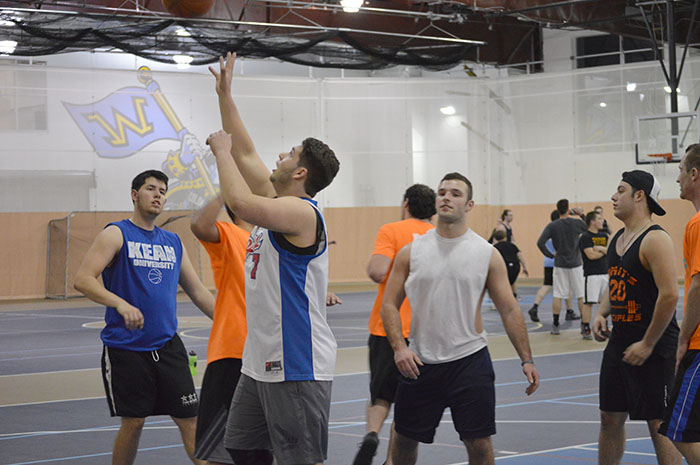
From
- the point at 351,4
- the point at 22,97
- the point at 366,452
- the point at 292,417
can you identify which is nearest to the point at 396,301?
the point at 366,452

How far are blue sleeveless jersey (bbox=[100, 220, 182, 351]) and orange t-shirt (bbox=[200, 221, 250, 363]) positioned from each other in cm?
68

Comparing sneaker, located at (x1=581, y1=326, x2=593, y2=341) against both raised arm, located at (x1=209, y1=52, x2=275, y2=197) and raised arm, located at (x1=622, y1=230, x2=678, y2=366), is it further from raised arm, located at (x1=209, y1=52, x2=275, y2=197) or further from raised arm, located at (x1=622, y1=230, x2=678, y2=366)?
raised arm, located at (x1=209, y1=52, x2=275, y2=197)

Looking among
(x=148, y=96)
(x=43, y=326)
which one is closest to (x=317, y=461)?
(x=43, y=326)

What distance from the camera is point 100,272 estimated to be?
19.3ft

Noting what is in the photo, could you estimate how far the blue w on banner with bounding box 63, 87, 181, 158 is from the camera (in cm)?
2728

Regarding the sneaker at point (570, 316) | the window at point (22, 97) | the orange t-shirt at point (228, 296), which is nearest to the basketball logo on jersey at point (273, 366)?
the orange t-shirt at point (228, 296)

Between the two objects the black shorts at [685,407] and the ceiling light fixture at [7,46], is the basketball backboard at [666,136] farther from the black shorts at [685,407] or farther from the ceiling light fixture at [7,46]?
the black shorts at [685,407]

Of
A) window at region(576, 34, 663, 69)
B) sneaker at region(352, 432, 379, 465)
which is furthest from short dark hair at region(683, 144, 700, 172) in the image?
window at region(576, 34, 663, 69)

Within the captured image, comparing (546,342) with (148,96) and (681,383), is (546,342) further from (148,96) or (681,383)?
(148,96)

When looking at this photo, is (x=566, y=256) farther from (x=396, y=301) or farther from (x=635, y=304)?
(x=396, y=301)

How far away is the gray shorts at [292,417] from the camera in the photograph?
4367 millimetres

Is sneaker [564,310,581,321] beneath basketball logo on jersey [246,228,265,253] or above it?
beneath

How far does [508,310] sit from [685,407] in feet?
3.60

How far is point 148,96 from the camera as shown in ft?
92.0
